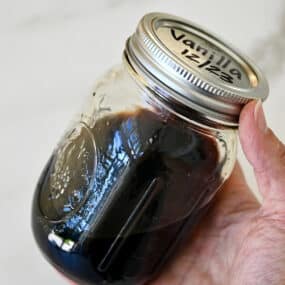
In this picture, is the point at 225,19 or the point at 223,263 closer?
the point at 223,263

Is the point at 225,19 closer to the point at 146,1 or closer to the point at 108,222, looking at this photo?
the point at 146,1

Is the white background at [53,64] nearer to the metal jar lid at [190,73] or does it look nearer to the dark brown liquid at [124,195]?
the dark brown liquid at [124,195]

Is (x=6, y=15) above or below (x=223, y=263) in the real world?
above

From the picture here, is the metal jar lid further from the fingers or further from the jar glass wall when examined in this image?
the fingers

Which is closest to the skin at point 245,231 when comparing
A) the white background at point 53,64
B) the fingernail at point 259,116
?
the fingernail at point 259,116

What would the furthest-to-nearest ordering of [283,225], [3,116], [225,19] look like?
1. [225,19]
2. [3,116]
3. [283,225]

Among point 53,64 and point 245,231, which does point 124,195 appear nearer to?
point 245,231

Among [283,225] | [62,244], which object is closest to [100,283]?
[62,244]
